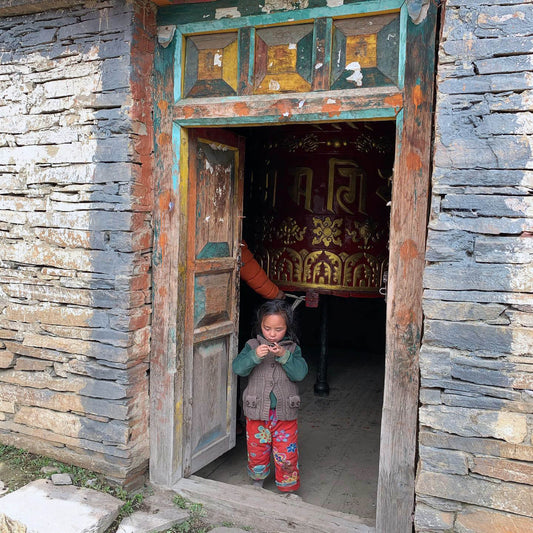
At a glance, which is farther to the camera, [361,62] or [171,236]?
[171,236]

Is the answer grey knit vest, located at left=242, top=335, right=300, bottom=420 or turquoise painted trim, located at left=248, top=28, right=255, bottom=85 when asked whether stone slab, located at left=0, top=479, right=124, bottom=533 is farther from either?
turquoise painted trim, located at left=248, top=28, right=255, bottom=85

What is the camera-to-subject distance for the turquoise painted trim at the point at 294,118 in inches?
99.1

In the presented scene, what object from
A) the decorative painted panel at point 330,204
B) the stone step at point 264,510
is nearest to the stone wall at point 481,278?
the stone step at point 264,510

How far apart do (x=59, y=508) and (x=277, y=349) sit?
1.42 meters

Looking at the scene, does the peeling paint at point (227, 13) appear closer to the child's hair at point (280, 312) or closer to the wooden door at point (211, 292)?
the wooden door at point (211, 292)

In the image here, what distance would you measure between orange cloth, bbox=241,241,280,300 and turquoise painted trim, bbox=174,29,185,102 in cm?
121

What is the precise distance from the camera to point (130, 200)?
2908 millimetres

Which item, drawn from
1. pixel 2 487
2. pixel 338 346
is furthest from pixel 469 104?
pixel 338 346

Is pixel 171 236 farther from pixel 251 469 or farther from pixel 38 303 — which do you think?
pixel 251 469

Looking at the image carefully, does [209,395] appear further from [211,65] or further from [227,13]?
[227,13]

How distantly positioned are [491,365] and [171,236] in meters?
1.79

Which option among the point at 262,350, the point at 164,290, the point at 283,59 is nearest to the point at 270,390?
the point at 262,350

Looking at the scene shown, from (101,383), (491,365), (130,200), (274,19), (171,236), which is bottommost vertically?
(101,383)

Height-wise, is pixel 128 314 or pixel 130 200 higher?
pixel 130 200
